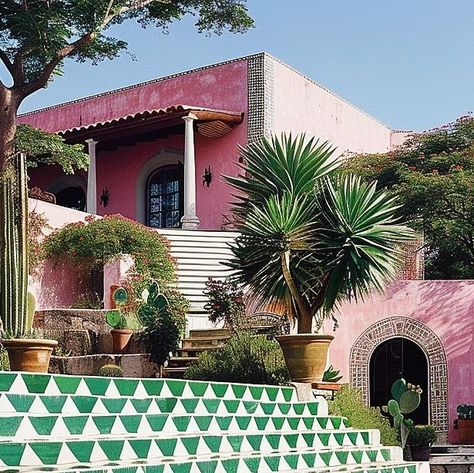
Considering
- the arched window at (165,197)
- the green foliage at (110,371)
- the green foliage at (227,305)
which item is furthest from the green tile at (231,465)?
the arched window at (165,197)

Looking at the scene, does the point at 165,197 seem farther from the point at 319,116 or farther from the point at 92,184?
the point at 319,116

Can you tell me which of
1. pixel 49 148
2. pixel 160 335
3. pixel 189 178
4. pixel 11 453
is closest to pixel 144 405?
pixel 11 453

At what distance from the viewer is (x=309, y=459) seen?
9.81 metres

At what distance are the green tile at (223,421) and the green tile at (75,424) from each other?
1837mm

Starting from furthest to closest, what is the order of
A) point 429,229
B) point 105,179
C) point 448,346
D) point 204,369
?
1. point 105,179
2. point 429,229
3. point 448,346
4. point 204,369

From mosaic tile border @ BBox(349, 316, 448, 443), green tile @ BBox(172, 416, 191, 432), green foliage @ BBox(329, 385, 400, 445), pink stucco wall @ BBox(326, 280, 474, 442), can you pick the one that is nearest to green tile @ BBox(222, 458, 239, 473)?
green tile @ BBox(172, 416, 191, 432)

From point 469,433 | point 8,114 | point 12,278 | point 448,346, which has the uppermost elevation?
point 8,114

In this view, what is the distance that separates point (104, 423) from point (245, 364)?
498cm

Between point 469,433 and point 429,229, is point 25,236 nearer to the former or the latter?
point 469,433

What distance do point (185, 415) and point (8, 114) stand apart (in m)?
8.75

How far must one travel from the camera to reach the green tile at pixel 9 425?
741cm

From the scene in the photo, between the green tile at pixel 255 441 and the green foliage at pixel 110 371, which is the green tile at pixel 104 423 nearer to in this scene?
the green tile at pixel 255 441

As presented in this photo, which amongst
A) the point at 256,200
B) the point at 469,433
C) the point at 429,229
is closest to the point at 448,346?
the point at 469,433

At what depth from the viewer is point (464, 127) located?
23.3m
